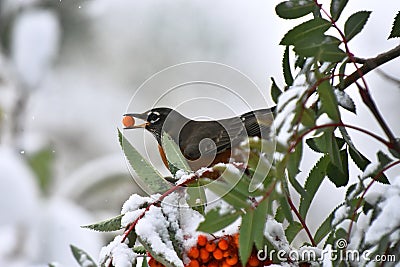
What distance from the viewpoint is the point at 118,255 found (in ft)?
1.28

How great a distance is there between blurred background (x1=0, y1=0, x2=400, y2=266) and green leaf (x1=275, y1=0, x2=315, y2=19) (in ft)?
3.20

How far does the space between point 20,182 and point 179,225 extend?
0.12m

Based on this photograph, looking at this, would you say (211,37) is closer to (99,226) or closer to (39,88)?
(39,88)

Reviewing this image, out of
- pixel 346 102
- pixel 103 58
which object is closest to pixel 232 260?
pixel 346 102

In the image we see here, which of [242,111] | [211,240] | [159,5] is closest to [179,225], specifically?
[211,240]

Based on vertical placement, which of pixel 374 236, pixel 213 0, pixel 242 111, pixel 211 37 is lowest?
pixel 374 236

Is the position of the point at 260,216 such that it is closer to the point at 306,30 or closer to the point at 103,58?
the point at 306,30

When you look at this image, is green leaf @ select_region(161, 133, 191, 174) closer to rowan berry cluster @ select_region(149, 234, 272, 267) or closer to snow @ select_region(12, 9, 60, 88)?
rowan berry cluster @ select_region(149, 234, 272, 267)

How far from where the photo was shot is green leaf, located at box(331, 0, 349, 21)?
0.44 m

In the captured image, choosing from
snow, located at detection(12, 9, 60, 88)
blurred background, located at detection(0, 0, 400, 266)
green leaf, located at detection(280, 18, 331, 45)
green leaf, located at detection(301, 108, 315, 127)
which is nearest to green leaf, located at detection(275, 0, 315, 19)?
green leaf, located at detection(280, 18, 331, 45)

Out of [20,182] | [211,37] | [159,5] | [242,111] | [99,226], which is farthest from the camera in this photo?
[159,5]

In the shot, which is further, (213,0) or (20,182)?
(213,0)

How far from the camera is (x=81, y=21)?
9.25 feet

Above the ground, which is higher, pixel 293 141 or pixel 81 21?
pixel 81 21
